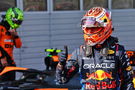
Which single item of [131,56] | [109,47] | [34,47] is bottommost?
[34,47]

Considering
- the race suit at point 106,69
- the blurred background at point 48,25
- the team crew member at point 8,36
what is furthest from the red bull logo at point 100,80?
the blurred background at point 48,25

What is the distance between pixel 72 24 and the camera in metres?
10.7

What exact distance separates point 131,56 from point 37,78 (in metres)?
1.49

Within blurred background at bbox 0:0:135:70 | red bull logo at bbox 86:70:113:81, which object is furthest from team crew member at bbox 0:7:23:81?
red bull logo at bbox 86:70:113:81

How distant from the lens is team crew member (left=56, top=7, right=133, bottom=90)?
313cm

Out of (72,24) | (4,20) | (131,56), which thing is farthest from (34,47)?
(131,56)

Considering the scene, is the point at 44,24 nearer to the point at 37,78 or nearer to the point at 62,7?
the point at 62,7

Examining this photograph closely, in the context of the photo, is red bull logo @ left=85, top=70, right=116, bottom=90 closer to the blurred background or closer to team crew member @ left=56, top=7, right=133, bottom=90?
team crew member @ left=56, top=7, right=133, bottom=90

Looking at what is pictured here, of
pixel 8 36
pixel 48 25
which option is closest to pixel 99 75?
pixel 8 36

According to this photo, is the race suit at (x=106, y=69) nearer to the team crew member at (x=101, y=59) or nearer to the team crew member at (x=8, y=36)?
the team crew member at (x=101, y=59)

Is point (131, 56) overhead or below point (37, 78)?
overhead

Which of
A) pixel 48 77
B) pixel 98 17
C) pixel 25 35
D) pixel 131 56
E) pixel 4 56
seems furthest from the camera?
pixel 25 35

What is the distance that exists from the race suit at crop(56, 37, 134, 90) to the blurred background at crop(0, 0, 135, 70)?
21.4 ft

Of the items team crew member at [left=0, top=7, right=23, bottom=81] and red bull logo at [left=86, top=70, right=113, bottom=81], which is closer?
red bull logo at [left=86, top=70, right=113, bottom=81]
